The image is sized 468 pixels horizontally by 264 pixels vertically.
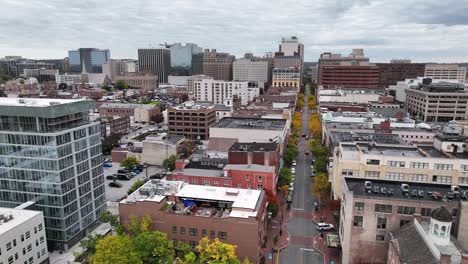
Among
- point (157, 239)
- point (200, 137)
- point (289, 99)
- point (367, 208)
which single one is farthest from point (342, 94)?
point (157, 239)

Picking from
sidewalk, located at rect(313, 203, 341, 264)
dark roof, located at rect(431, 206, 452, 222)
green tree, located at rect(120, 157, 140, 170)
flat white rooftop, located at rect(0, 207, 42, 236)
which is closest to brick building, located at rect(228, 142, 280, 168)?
sidewalk, located at rect(313, 203, 341, 264)

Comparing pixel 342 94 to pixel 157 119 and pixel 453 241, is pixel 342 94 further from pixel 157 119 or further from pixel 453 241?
pixel 453 241

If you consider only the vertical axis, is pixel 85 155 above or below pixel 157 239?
above

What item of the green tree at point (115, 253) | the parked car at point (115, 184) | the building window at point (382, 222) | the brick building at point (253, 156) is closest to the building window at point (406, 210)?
the building window at point (382, 222)

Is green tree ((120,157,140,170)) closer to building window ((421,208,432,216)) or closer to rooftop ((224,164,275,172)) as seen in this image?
rooftop ((224,164,275,172))

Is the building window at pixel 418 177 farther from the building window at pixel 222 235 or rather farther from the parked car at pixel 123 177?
the parked car at pixel 123 177

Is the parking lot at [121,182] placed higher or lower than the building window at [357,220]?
lower
